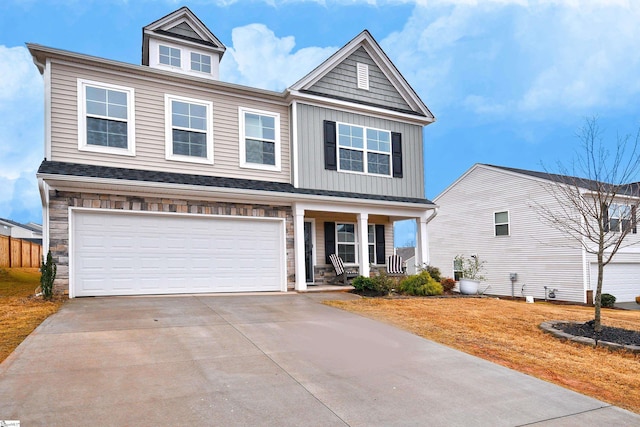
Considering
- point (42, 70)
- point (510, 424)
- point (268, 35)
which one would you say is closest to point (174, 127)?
point (42, 70)

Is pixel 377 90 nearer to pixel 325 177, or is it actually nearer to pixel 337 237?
pixel 325 177

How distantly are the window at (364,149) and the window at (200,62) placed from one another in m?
5.10

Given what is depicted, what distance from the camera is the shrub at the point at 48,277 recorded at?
9031 millimetres

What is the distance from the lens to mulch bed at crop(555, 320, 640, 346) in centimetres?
721

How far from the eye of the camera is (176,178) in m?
10.8

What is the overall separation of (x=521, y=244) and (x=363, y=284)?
39.6 ft

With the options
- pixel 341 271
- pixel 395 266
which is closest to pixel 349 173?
pixel 341 271

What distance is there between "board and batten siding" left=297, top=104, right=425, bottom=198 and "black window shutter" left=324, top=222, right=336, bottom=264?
5.99 ft

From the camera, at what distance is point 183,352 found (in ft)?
17.8

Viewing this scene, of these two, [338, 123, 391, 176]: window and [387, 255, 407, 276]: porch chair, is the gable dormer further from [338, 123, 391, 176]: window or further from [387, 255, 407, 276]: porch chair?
[387, 255, 407, 276]: porch chair

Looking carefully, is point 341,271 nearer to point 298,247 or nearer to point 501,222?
point 298,247

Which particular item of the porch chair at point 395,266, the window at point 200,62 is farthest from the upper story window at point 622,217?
the window at point 200,62

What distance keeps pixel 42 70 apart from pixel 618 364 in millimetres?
13097

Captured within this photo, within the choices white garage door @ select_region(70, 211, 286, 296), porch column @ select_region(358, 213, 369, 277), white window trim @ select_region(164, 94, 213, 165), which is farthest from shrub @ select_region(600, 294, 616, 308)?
white window trim @ select_region(164, 94, 213, 165)
